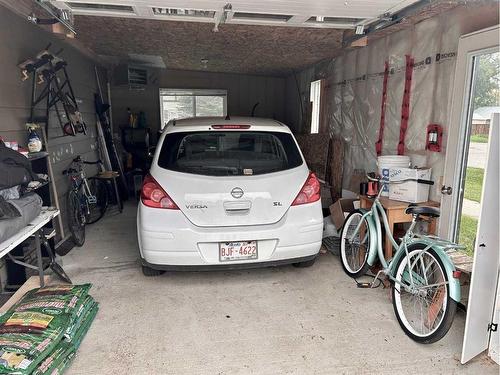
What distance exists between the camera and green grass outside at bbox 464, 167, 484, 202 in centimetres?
277

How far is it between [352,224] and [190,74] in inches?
240

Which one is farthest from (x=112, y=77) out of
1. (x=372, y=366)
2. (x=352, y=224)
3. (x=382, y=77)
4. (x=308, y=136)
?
(x=372, y=366)

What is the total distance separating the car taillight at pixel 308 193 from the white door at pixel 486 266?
124cm

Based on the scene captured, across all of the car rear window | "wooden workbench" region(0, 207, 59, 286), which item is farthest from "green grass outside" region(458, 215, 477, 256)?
"wooden workbench" region(0, 207, 59, 286)

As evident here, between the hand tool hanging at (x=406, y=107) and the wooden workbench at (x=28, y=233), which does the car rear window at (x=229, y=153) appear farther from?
the hand tool hanging at (x=406, y=107)

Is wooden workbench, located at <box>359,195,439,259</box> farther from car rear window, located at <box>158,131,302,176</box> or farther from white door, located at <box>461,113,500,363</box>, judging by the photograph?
white door, located at <box>461,113,500,363</box>

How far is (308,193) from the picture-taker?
2912 mm

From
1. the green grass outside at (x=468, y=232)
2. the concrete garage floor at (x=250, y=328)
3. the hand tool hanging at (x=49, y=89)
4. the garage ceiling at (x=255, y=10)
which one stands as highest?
the garage ceiling at (x=255, y=10)

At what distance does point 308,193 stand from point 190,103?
20.9 ft

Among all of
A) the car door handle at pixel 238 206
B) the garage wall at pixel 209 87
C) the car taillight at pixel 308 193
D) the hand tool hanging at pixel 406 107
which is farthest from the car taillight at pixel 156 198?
the garage wall at pixel 209 87

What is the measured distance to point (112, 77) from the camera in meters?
7.28

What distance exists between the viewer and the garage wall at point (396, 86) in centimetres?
293

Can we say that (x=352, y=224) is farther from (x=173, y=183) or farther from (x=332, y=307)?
(x=173, y=183)

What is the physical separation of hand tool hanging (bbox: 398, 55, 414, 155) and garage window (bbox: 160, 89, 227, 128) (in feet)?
18.4
